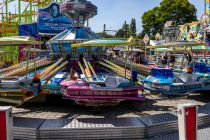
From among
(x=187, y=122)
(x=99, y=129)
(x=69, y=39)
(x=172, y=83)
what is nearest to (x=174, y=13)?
(x=69, y=39)

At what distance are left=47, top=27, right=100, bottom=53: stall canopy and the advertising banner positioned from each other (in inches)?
546

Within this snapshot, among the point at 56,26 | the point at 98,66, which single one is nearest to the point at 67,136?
the point at 98,66

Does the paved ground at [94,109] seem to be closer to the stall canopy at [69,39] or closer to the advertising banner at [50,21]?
the stall canopy at [69,39]

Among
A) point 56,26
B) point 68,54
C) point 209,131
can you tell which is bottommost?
point 209,131

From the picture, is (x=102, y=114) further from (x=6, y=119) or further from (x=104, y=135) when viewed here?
(x=6, y=119)

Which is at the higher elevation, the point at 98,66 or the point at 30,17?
the point at 30,17

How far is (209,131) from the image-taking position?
6.04 metres

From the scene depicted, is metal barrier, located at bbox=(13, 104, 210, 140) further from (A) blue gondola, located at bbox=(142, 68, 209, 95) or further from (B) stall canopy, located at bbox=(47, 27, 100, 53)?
(B) stall canopy, located at bbox=(47, 27, 100, 53)

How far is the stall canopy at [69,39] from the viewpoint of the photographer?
10001 mm

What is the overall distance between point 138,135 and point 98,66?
4741mm

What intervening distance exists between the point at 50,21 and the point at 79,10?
14100 millimetres

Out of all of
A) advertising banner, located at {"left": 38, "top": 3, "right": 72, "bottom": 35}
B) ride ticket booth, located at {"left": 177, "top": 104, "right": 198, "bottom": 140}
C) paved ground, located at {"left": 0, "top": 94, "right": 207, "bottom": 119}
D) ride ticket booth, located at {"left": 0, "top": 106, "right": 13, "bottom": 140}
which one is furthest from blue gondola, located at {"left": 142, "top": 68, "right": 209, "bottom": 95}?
advertising banner, located at {"left": 38, "top": 3, "right": 72, "bottom": 35}

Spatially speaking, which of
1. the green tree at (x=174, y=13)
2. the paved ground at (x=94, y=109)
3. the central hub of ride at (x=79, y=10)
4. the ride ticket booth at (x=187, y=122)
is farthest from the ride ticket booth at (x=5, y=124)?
the green tree at (x=174, y=13)

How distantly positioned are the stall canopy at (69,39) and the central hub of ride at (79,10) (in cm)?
42
